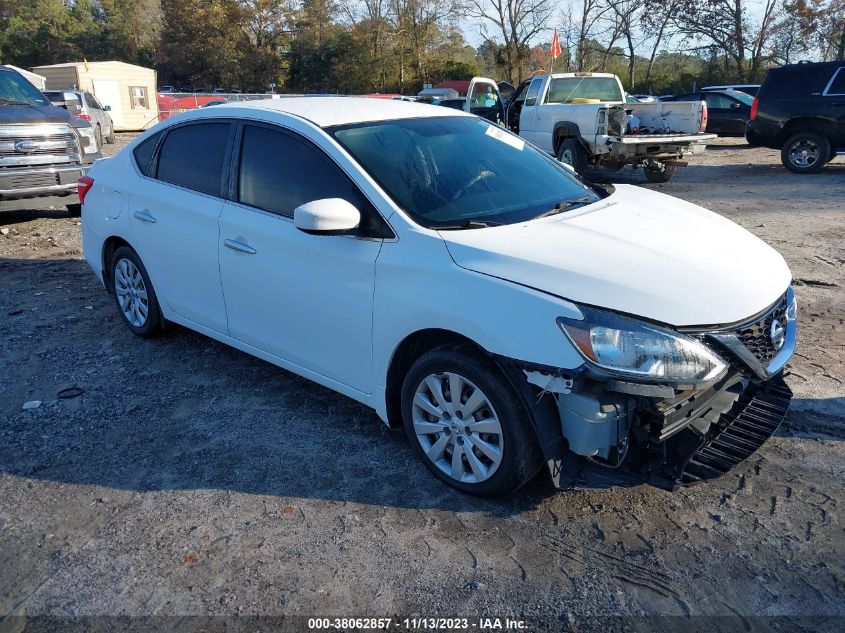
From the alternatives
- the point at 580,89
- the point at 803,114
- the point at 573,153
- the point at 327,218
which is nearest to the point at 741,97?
the point at 803,114

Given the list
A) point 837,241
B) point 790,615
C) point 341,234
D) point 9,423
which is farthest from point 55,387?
point 837,241

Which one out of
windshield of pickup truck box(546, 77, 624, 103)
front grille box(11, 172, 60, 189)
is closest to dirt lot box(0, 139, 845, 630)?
front grille box(11, 172, 60, 189)

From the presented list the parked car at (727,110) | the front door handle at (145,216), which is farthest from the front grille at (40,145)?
the parked car at (727,110)

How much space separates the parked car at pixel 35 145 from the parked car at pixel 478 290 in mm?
6046

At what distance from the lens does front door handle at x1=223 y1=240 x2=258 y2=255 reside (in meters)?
3.96

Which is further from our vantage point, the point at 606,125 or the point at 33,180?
the point at 606,125

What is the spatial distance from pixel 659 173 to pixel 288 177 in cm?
1061

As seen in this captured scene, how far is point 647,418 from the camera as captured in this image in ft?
9.39

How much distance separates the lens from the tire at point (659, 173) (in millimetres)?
12584

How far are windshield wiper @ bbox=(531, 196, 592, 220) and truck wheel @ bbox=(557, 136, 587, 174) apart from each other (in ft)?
28.9

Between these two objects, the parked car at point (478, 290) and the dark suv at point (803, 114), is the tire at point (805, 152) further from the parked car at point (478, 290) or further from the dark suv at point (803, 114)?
the parked car at point (478, 290)

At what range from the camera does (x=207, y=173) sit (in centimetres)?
440

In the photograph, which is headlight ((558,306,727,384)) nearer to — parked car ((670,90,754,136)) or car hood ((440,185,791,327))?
car hood ((440,185,791,327))

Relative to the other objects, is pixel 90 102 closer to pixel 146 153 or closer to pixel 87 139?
pixel 87 139
